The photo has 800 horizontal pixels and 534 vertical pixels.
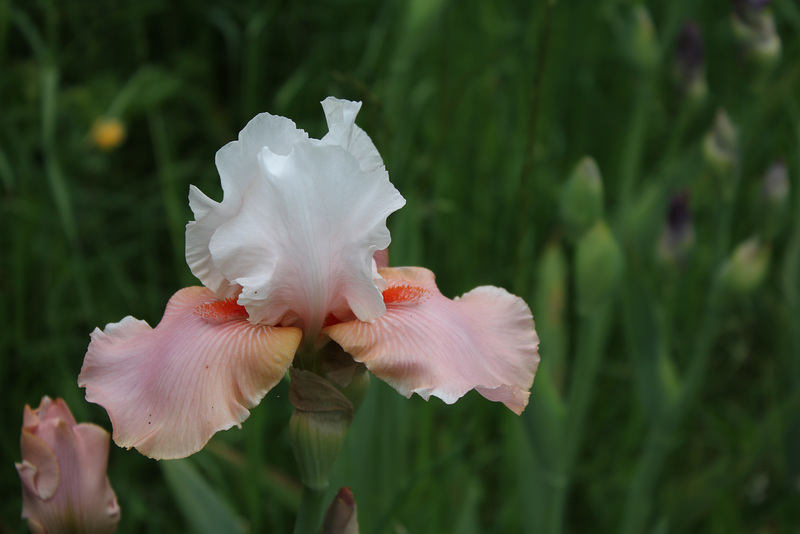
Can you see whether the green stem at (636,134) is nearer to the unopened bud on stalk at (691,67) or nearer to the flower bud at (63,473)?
the unopened bud on stalk at (691,67)

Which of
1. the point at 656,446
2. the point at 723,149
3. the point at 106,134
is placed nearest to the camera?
the point at 656,446

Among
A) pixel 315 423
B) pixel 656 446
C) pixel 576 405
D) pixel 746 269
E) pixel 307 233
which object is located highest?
pixel 307 233

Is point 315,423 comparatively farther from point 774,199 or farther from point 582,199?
point 774,199

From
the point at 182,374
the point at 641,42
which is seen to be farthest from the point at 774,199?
the point at 182,374

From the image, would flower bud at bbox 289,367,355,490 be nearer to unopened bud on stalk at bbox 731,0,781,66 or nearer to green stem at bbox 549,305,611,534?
green stem at bbox 549,305,611,534

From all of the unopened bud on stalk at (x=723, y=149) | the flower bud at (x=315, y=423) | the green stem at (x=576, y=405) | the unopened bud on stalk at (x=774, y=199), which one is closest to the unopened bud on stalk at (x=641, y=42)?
the unopened bud on stalk at (x=723, y=149)

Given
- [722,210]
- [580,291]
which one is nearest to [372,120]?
[580,291]

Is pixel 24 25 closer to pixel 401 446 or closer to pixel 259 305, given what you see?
pixel 401 446
